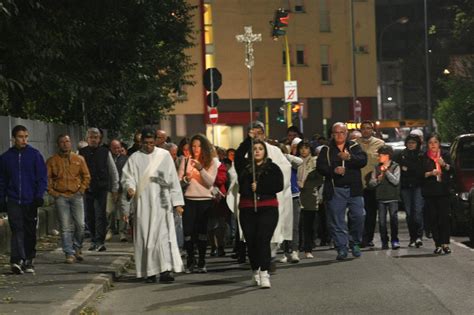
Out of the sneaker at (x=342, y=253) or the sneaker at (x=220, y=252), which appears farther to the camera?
the sneaker at (x=220, y=252)

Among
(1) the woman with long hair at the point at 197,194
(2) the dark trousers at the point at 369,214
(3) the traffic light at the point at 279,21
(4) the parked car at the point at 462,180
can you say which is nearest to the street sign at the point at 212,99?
(4) the parked car at the point at 462,180


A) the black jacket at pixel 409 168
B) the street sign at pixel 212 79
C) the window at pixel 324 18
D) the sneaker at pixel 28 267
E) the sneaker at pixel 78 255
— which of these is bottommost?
the sneaker at pixel 78 255

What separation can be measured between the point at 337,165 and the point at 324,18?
5833 cm

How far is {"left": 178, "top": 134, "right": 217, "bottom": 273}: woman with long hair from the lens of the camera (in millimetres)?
15570

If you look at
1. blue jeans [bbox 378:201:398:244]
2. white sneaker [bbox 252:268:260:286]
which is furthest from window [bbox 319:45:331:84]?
white sneaker [bbox 252:268:260:286]

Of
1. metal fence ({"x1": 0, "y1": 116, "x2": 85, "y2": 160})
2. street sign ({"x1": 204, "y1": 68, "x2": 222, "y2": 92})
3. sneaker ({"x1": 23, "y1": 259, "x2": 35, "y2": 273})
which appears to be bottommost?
sneaker ({"x1": 23, "y1": 259, "x2": 35, "y2": 273})

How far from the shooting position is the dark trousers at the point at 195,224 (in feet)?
51.1

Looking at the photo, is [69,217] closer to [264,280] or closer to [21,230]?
[21,230]

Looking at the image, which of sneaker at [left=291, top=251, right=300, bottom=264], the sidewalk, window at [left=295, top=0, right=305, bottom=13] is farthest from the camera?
window at [left=295, top=0, right=305, bottom=13]

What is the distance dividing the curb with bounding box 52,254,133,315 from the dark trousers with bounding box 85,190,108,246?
1.75 metres

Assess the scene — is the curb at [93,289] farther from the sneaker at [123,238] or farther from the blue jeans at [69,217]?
the sneaker at [123,238]

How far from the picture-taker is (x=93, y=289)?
511 inches

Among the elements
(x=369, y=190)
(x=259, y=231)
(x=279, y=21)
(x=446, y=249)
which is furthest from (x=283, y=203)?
(x=279, y=21)

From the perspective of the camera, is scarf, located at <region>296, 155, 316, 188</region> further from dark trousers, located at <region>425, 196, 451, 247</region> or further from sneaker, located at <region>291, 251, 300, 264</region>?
dark trousers, located at <region>425, 196, 451, 247</region>
